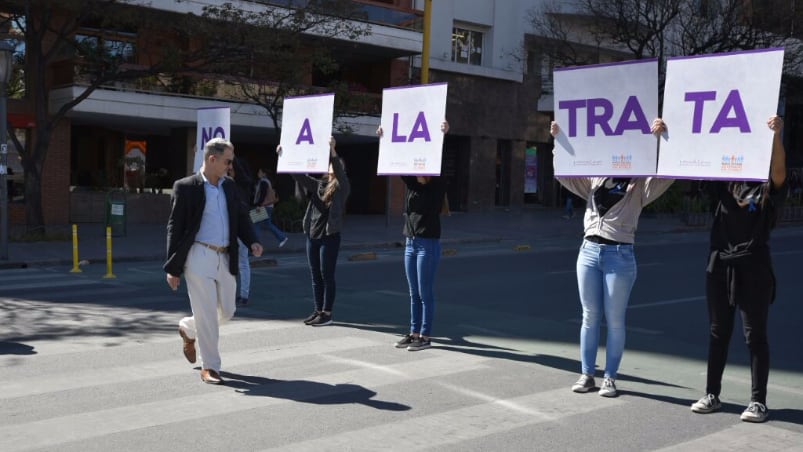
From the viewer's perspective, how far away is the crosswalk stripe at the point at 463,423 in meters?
5.17

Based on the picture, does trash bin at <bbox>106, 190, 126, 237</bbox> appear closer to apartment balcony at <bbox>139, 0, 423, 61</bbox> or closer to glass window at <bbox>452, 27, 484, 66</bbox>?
apartment balcony at <bbox>139, 0, 423, 61</bbox>

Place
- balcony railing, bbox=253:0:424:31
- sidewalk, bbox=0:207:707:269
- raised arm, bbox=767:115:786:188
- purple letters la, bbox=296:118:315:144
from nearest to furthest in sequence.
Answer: raised arm, bbox=767:115:786:188, purple letters la, bbox=296:118:315:144, sidewalk, bbox=0:207:707:269, balcony railing, bbox=253:0:424:31

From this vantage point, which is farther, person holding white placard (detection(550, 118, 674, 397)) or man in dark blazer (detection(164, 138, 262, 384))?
man in dark blazer (detection(164, 138, 262, 384))

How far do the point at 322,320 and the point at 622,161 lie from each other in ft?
14.0

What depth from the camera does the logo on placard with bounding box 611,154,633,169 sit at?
625cm

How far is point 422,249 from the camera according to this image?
807cm

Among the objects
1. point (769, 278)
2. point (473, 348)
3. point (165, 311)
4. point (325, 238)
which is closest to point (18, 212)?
point (165, 311)

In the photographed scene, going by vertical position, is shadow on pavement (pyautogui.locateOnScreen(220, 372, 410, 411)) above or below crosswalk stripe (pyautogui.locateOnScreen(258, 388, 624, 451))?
below

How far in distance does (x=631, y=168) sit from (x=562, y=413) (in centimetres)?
192

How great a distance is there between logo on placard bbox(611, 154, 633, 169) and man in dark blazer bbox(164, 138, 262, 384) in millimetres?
2969

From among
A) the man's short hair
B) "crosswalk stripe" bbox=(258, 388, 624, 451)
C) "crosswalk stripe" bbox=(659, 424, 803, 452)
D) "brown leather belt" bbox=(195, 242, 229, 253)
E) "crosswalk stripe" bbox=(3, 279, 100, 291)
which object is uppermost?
the man's short hair

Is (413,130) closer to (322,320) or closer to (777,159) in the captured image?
(322,320)

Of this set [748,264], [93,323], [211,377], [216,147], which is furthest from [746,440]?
[93,323]

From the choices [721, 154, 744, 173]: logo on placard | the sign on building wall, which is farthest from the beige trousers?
the sign on building wall
